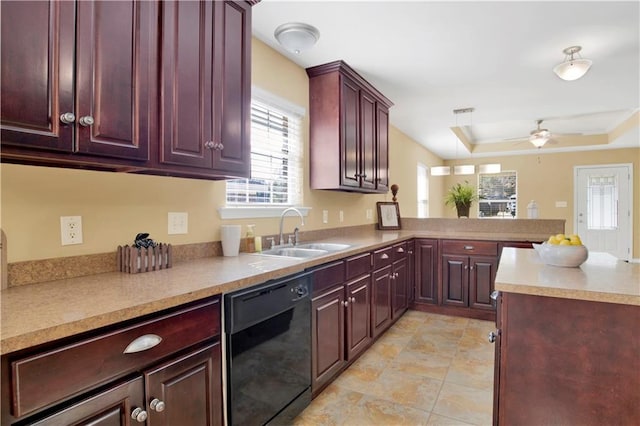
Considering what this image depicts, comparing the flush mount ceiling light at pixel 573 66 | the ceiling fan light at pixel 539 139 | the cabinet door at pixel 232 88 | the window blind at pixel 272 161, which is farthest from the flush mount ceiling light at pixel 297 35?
the ceiling fan light at pixel 539 139

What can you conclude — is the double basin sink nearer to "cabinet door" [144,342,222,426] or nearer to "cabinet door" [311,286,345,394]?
"cabinet door" [311,286,345,394]

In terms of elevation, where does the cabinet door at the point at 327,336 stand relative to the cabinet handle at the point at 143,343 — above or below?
below

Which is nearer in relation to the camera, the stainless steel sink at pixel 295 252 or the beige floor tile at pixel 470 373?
→ the beige floor tile at pixel 470 373

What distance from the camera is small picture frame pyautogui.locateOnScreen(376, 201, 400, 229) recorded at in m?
4.56

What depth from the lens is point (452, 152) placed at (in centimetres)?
787

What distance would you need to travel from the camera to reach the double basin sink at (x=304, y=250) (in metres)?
2.42

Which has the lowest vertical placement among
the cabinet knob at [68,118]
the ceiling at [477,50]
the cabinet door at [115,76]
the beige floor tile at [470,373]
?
the beige floor tile at [470,373]

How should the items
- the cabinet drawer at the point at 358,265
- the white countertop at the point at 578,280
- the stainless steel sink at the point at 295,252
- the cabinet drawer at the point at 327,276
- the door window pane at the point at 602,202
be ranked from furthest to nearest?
1. the door window pane at the point at 602,202
2. the stainless steel sink at the point at 295,252
3. the cabinet drawer at the point at 358,265
4. the cabinet drawer at the point at 327,276
5. the white countertop at the point at 578,280

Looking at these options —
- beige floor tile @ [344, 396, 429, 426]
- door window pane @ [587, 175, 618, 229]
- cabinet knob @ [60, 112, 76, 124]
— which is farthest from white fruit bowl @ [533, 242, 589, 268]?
door window pane @ [587, 175, 618, 229]

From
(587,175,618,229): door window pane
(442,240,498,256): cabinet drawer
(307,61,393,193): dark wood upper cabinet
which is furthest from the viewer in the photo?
(587,175,618,229): door window pane

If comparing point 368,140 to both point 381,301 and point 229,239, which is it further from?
point 229,239

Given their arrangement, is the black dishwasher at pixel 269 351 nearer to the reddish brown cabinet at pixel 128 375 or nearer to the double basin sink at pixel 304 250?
the reddish brown cabinet at pixel 128 375

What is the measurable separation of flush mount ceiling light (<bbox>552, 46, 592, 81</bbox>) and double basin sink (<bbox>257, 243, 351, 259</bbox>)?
218 centimetres

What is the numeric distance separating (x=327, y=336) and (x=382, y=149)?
2361 millimetres
